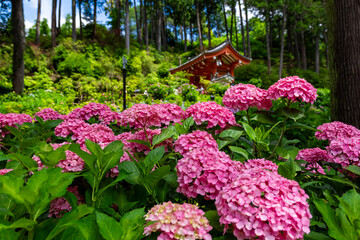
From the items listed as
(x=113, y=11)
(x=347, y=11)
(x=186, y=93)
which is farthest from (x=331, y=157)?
(x=113, y=11)

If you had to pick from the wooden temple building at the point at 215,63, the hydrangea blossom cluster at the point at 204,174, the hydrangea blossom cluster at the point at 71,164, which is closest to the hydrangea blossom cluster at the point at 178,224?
the hydrangea blossom cluster at the point at 204,174

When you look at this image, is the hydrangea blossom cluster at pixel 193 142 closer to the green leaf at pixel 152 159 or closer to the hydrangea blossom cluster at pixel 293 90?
the green leaf at pixel 152 159

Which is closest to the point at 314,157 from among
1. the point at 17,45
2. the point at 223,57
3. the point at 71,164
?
the point at 71,164

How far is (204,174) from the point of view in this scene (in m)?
0.96

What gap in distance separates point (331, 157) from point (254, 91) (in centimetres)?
64

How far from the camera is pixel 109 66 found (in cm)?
1620

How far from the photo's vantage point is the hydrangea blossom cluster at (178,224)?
0.73m

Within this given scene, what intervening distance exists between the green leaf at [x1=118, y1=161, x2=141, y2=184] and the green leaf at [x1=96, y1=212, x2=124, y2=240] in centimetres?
32

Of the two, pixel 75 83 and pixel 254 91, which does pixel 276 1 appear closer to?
pixel 75 83

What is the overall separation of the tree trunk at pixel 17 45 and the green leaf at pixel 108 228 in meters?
11.6

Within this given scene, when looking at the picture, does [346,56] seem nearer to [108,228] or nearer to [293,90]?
[293,90]

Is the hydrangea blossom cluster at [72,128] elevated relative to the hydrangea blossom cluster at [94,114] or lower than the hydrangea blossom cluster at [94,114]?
lower

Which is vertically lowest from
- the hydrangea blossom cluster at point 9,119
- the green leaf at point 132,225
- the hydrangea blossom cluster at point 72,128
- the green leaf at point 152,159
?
the green leaf at point 132,225

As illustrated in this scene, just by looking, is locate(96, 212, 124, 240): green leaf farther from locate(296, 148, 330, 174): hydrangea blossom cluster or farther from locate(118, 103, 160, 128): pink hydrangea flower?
locate(296, 148, 330, 174): hydrangea blossom cluster
